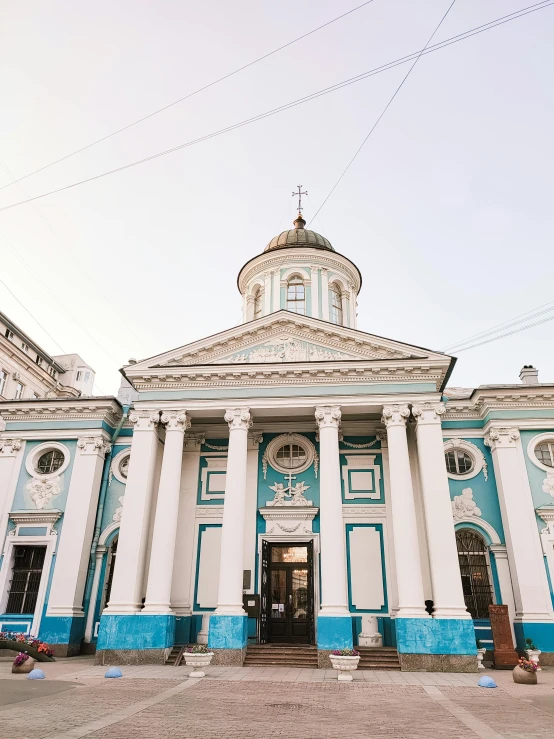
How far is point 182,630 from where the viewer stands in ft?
57.9

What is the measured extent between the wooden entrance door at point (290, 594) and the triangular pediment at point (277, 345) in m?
6.51

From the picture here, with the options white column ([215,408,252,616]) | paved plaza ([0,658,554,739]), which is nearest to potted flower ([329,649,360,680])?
paved plaza ([0,658,554,739])

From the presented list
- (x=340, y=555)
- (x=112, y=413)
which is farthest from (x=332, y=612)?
(x=112, y=413)

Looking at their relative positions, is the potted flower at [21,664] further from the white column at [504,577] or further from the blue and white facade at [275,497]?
the white column at [504,577]

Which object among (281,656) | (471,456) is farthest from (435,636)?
(471,456)

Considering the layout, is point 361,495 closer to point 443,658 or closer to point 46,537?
point 443,658

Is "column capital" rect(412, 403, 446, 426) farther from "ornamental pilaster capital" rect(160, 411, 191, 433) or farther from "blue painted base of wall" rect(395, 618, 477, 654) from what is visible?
"ornamental pilaster capital" rect(160, 411, 191, 433)

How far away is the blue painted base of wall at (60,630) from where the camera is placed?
17.5 m

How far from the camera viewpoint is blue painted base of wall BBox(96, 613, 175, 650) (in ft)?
50.5

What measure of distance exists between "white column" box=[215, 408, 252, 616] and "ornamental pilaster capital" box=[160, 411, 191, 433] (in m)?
1.48

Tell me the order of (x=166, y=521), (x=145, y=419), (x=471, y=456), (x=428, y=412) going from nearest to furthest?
1. (x=166, y=521)
2. (x=428, y=412)
3. (x=145, y=419)
4. (x=471, y=456)

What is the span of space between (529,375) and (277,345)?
11095 millimetres

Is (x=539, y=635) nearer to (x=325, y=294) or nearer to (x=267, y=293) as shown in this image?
(x=325, y=294)

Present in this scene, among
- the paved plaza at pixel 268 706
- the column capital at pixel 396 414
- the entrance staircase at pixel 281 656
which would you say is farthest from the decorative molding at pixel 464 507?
the entrance staircase at pixel 281 656
